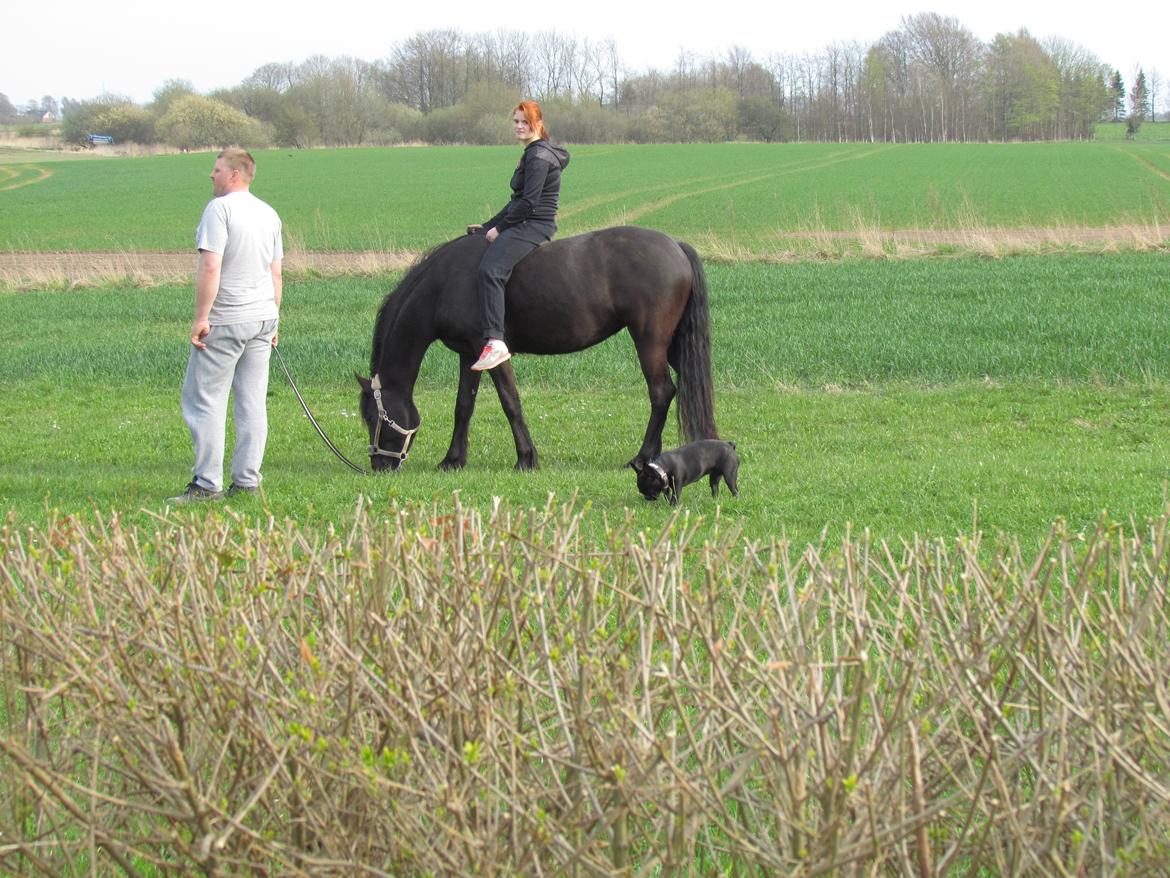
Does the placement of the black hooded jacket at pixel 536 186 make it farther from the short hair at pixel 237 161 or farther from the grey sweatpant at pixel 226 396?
the grey sweatpant at pixel 226 396

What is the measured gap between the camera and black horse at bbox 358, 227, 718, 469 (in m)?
10.4

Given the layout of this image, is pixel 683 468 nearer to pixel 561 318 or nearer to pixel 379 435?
pixel 561 318

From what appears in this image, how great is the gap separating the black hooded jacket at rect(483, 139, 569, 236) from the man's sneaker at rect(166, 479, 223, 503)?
2914 mm

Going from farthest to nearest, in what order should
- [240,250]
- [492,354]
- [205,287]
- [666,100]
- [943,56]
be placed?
[943,56], [666,100], [492,354], [240,250], [205,287]

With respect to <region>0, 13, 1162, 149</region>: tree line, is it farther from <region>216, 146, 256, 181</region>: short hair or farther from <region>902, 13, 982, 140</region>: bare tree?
<region>216, 146, 256, 181</region>: short hair

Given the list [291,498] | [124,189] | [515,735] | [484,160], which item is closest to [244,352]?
[291,498]

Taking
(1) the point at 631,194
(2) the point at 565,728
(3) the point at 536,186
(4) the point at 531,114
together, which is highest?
(4) the point at 531,114

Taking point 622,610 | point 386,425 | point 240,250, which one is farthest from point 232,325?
point 622,610

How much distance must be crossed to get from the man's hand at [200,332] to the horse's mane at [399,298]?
1856mm

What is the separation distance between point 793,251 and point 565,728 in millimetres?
25592

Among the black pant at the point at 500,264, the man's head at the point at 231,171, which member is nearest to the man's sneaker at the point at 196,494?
the man's head at the point at 231,171

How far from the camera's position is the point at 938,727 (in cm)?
329

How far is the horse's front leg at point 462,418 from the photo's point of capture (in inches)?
421

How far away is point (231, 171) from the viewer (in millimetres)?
8875
